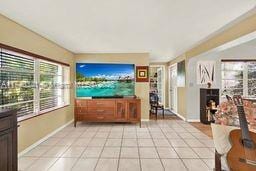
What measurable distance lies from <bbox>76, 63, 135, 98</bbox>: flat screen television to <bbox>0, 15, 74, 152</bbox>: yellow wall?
34.4 inches

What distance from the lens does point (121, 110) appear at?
18.4 ft

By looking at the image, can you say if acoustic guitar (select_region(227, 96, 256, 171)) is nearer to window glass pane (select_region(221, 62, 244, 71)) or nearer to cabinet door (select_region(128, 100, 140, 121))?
cabinet door (select_region(128, 100, 140, 121))

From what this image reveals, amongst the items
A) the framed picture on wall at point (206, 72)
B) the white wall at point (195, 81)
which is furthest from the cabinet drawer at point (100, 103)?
the framed picture on wall at point (206, 72)

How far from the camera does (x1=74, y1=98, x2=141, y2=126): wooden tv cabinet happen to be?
18.4 feet

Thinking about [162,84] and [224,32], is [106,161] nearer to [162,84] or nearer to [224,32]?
[224,32]

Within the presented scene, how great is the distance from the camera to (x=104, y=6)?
2.58 m

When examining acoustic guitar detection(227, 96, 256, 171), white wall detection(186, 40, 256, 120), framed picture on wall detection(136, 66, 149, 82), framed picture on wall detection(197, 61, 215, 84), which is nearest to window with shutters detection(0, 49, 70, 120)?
framed picture on wall detection(136, 66, 149, 82)

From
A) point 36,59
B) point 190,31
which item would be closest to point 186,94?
point 190,31

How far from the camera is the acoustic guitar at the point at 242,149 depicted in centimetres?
188

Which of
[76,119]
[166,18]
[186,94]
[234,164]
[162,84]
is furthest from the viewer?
[162,84]

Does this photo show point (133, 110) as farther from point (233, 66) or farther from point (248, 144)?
point (248, 144)

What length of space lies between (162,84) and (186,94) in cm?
332

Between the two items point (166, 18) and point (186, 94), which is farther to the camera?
point (186, 94)

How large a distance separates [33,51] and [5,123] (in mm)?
2060
